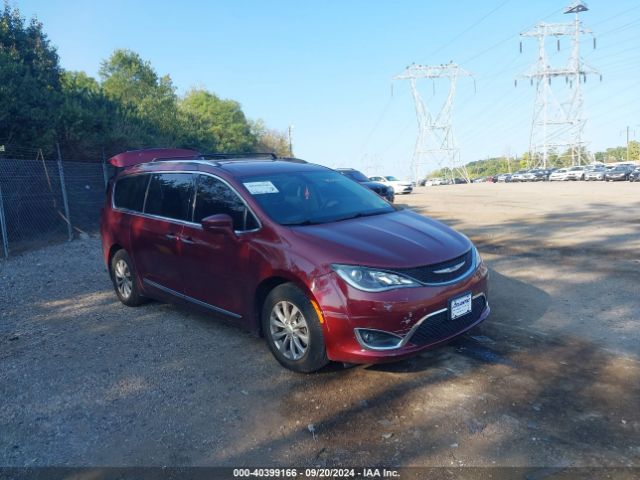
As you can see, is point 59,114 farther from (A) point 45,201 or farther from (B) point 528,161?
(B) point 528,161

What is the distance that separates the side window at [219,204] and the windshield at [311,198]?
6.5 inches

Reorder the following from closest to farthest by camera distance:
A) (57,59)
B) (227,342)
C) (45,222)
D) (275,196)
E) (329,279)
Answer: (329,279) → (275,196) → (227,342) → (45,222) → (57,59)

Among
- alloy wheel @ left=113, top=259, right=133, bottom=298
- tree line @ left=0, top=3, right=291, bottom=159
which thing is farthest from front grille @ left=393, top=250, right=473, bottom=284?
tree line @ left=0, top=3, right=291, bottom=159

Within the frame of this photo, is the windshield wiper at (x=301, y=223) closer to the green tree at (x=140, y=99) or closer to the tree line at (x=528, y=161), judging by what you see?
the green tree at (x=140, y=99)

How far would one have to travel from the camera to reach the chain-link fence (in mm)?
11805

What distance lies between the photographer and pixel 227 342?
5105mm

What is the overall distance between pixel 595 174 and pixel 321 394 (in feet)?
164

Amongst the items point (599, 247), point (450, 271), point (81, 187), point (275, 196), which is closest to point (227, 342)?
point (275, 196)

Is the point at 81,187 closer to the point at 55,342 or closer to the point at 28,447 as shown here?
the point at 55,342

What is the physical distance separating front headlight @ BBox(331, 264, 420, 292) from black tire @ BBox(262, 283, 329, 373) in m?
0.40

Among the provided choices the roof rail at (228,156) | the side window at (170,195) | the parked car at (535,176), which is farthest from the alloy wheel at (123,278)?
the parked car at (535,176)

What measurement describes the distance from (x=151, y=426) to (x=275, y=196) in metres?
2.25

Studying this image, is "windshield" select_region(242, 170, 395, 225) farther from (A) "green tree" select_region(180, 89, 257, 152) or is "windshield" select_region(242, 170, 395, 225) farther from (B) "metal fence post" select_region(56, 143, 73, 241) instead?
(A) "green tree" select_region(180, 89, 257, 152)

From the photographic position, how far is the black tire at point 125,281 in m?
6.21
